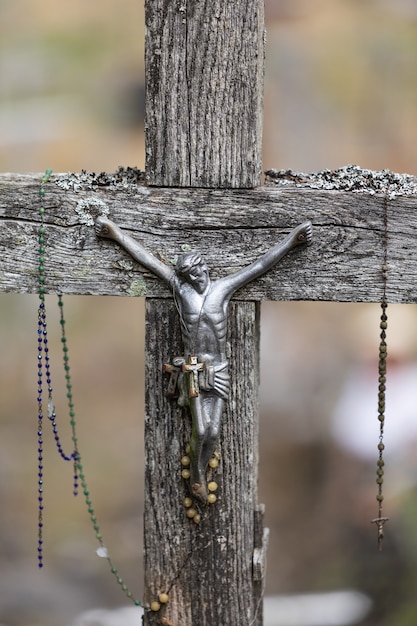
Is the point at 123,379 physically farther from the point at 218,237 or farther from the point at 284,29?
the point at 218,237

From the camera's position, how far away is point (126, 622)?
11.2 feet

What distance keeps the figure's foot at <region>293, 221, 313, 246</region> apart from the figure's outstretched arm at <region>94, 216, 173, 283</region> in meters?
0.25

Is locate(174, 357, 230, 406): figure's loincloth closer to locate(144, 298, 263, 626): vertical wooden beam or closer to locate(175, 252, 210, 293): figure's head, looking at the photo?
locate(144, 298, 263, 626): vertical wooden beam

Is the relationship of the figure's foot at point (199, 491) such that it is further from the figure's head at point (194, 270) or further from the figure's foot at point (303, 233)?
the figure's foot at point (303, 233)

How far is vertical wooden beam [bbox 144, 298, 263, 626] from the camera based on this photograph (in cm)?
187

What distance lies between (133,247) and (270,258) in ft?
0.89

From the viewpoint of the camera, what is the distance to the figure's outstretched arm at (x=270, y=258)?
179 cm

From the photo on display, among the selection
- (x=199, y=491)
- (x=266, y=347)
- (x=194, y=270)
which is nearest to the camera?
(x=194, y=270)

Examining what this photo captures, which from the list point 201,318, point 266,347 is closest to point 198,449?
point 201,318

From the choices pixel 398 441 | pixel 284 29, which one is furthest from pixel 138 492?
pixel 284 29

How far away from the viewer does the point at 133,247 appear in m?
1.83

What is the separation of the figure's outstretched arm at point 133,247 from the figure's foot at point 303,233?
253mm

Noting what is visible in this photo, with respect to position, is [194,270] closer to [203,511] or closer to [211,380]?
[211,380]

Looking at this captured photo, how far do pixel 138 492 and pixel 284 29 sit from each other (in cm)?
245
